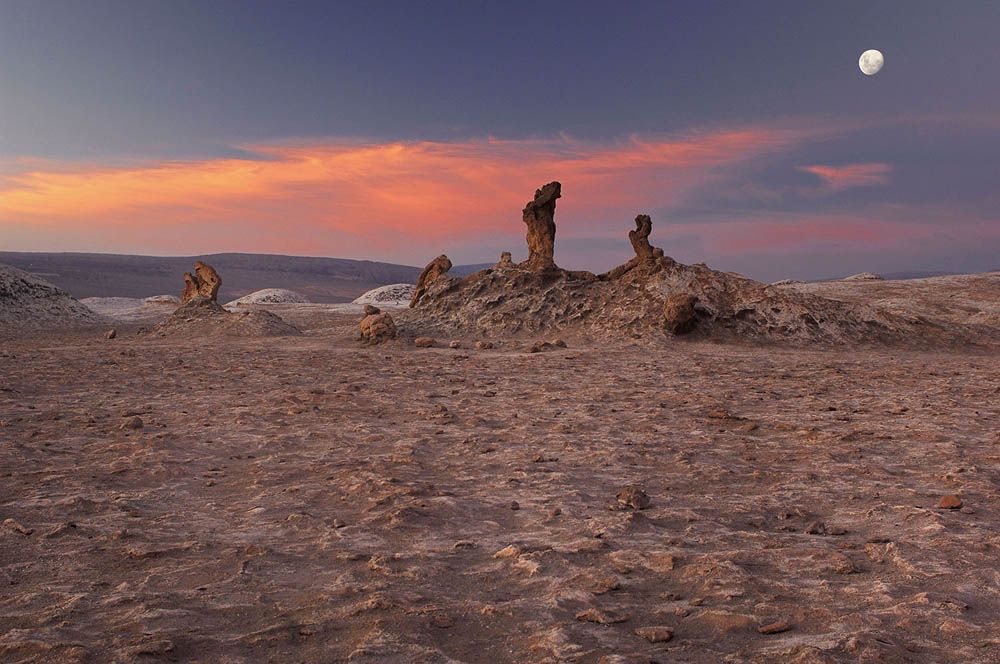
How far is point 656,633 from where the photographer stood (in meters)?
3.17

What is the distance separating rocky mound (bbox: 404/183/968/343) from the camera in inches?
689

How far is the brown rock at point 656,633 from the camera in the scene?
124 inches

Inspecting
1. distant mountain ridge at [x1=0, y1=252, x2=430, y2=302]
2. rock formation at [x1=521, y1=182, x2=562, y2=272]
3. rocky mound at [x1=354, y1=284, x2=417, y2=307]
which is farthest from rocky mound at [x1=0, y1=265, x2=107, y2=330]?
distant mountain ridge at [x1=0, y1=252, x2=430, y2=302]

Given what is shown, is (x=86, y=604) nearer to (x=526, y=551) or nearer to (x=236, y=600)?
(x=236, y=600)

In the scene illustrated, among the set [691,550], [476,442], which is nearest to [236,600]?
[691,550]

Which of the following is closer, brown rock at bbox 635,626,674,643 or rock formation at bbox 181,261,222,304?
brown rock at bbox 635,626,674,643

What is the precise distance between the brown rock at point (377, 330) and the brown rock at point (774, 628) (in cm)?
1431

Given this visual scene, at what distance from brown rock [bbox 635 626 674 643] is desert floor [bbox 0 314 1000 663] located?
0.05m

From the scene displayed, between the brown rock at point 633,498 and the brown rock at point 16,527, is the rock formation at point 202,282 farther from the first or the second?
the brown rock at point 633,498

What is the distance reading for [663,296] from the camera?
61.2ft

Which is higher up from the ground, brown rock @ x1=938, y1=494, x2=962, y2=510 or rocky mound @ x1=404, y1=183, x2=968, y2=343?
rocky mound @ x1=404, y1=183, x2=968, y2=343

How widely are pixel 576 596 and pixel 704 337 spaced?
14.5 m

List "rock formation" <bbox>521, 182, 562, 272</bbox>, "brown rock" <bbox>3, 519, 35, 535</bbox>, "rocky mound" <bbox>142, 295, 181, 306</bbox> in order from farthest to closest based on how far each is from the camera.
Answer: "rocky mound" <bbox>142, 295, 181, 306</bbox>
"rock formation" <bbox>521, 182, 562, 272</bbox>
"brown rock" <bbox>3, 519, 35, 535</bbox>

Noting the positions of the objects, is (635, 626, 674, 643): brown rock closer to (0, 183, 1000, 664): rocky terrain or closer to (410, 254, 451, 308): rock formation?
(0, 183, 1000, 664): rocky terrain
